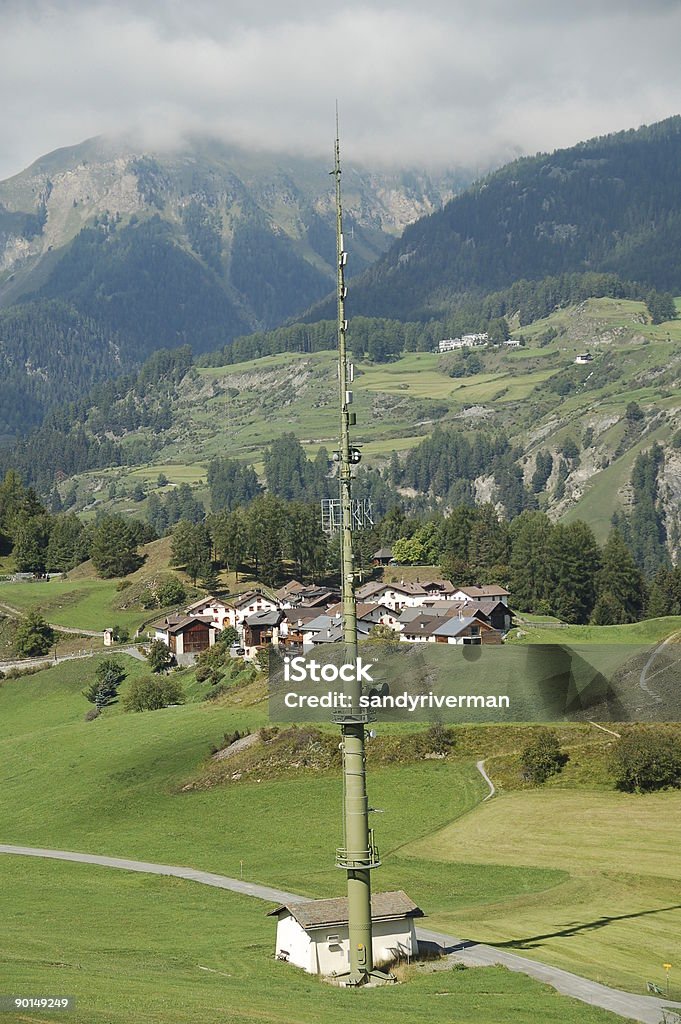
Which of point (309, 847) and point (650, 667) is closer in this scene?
point (309, 847)

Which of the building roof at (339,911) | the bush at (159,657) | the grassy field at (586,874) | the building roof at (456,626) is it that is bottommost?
the grassy field at (586,874)

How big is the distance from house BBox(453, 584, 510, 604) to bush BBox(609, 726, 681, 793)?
65.8 meters

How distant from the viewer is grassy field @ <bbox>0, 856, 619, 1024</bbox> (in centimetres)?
3606

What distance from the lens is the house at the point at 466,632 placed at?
12031 centimetres

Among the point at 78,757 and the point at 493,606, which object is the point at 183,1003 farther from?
the point at 493,606

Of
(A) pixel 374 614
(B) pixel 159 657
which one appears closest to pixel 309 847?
(A) pixel 374 614

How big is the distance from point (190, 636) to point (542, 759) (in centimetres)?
7271

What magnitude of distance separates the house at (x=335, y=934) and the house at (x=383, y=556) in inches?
5333

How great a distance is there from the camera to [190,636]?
146625mm

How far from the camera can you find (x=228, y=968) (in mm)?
44031

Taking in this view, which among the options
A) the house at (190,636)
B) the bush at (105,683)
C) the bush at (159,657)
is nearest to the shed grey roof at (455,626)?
the house at (190,636)

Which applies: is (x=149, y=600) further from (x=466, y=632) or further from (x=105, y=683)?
(x=466, y=632)

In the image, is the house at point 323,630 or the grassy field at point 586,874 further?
the house at point 323,630

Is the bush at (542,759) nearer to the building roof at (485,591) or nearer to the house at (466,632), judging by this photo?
the house at (466,632)
